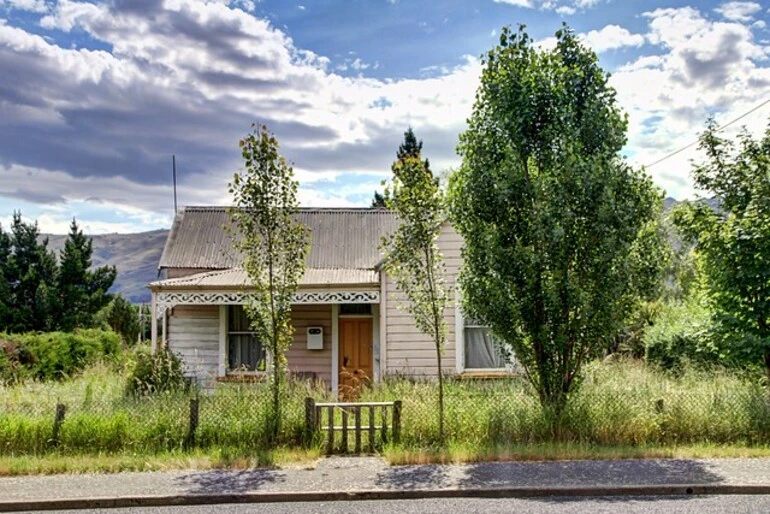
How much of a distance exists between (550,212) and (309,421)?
185 inches

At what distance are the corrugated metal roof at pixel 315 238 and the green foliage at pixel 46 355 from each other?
4250 mm

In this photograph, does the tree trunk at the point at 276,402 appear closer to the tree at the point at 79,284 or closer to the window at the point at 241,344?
the window at the point at 241,344

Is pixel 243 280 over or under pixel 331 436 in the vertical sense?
over

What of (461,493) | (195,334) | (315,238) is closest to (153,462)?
(461,493)

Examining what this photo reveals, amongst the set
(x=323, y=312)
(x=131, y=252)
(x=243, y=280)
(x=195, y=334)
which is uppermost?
(x=131, y=252)

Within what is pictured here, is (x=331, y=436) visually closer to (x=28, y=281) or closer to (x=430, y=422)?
(x=430, y=422)

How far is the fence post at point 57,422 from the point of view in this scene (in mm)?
9289

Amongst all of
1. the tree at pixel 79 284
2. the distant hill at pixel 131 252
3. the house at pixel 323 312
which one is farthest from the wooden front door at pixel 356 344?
the distant hill at pixel 131 252

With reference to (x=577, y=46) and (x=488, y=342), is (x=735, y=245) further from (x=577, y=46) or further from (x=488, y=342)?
(x=488, y=342)

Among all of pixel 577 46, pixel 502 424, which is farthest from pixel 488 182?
pixel 502 424

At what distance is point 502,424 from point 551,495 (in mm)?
2144

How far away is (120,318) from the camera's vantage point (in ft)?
106

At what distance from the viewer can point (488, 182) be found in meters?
10.3

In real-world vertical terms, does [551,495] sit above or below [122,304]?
below
